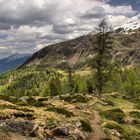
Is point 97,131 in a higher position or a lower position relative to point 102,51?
lower

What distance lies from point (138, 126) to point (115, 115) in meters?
4.11

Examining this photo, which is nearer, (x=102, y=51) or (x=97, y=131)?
(x=97, y=131)

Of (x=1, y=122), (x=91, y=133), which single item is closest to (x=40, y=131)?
(x=1, y=122)

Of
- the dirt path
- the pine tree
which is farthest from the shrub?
the pine tree

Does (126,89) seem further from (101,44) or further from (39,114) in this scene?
(39,114)

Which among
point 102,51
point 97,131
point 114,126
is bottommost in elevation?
point 97,131

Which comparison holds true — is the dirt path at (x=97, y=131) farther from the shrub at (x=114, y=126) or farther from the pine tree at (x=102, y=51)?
the pine tree at (x=102, y=51)

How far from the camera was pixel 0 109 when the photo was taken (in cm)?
3569

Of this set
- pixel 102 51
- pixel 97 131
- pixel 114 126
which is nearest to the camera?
pixel 97 131

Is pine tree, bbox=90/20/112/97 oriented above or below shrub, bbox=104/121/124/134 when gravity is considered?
above

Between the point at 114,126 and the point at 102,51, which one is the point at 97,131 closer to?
the point at 114,126

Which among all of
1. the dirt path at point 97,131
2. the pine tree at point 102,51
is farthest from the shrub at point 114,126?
the pine tree at point 102,51

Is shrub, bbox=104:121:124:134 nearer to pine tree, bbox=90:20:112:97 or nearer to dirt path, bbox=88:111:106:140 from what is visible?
dirt path, bbox=88:111:106:140

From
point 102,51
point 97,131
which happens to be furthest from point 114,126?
point 102,51
